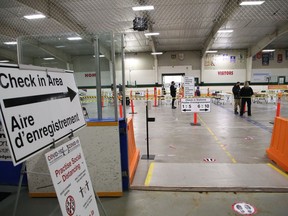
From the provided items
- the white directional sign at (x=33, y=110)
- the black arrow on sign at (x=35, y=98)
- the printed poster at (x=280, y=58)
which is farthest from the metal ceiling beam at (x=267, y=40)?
the white directional sign at (x=33, y=110)

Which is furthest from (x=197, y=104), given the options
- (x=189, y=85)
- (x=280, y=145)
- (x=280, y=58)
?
(x=280, y=58)

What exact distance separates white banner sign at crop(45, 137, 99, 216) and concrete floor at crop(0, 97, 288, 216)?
45 cm

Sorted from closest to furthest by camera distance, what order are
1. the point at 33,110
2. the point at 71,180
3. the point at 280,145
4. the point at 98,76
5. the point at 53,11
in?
the point at 33,110
the point at 71,180
the point at 98,76
the point at 280,145
the point at 53,11

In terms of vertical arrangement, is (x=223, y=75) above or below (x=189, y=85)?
above

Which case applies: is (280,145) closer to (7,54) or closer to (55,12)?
(55,12)

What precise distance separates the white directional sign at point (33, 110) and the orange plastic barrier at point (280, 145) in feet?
11.6

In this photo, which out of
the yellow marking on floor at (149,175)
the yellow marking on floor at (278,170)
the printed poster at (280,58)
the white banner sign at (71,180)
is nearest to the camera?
the white banner sign at (71,180)

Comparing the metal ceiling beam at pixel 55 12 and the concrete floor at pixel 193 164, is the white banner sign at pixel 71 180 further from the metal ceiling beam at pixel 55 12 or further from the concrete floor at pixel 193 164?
the metal ceiling beam at pixel 55 12

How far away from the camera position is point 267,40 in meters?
15.4

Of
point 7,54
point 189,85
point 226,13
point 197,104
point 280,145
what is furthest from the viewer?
point 7,54

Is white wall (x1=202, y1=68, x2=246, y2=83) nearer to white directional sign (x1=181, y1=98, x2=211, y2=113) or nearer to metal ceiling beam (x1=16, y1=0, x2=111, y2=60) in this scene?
metal ceiling beam (x1=16, y1=0, x2=111, y2=60)

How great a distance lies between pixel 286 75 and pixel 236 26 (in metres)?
10.5

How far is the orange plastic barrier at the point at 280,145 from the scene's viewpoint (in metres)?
3.58

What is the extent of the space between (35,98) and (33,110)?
92 millimetres
